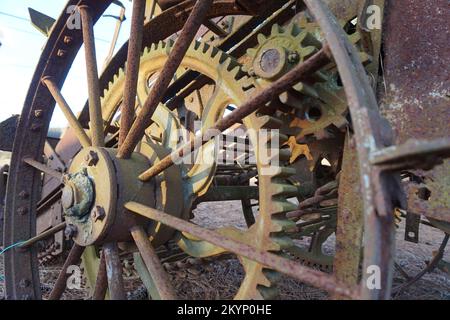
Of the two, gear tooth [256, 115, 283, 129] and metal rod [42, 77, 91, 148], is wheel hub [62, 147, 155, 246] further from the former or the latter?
gear tooth [256, 115, 283, 129]

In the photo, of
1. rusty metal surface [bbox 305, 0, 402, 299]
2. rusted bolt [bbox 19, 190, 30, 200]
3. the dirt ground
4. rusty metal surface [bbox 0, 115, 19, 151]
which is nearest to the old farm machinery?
rusty metal surface [bbox 305, 0, 402, 299]

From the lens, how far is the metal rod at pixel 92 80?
185 centimetres

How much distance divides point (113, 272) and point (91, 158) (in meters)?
0.49

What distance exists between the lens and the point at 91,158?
1.62 metres

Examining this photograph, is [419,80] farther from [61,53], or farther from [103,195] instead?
[61,53]

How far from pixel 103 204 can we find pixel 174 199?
303 millimetres

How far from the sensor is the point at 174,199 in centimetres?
170

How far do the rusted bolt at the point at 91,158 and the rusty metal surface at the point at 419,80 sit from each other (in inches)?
45.9

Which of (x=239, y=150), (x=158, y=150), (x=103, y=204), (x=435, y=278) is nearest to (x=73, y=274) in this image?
(x=103, y=204)

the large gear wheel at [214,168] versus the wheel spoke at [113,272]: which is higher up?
the large gear wheel at [214,168]

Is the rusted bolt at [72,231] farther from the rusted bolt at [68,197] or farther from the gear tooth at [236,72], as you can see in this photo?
the gear tooth at [236,72]

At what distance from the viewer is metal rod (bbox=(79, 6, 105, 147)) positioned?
1848mm

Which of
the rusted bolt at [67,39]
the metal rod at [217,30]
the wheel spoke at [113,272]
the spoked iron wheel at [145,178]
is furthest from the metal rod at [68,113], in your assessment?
the metal rod at [217,30]

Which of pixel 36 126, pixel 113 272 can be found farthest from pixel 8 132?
pixel 113 272
